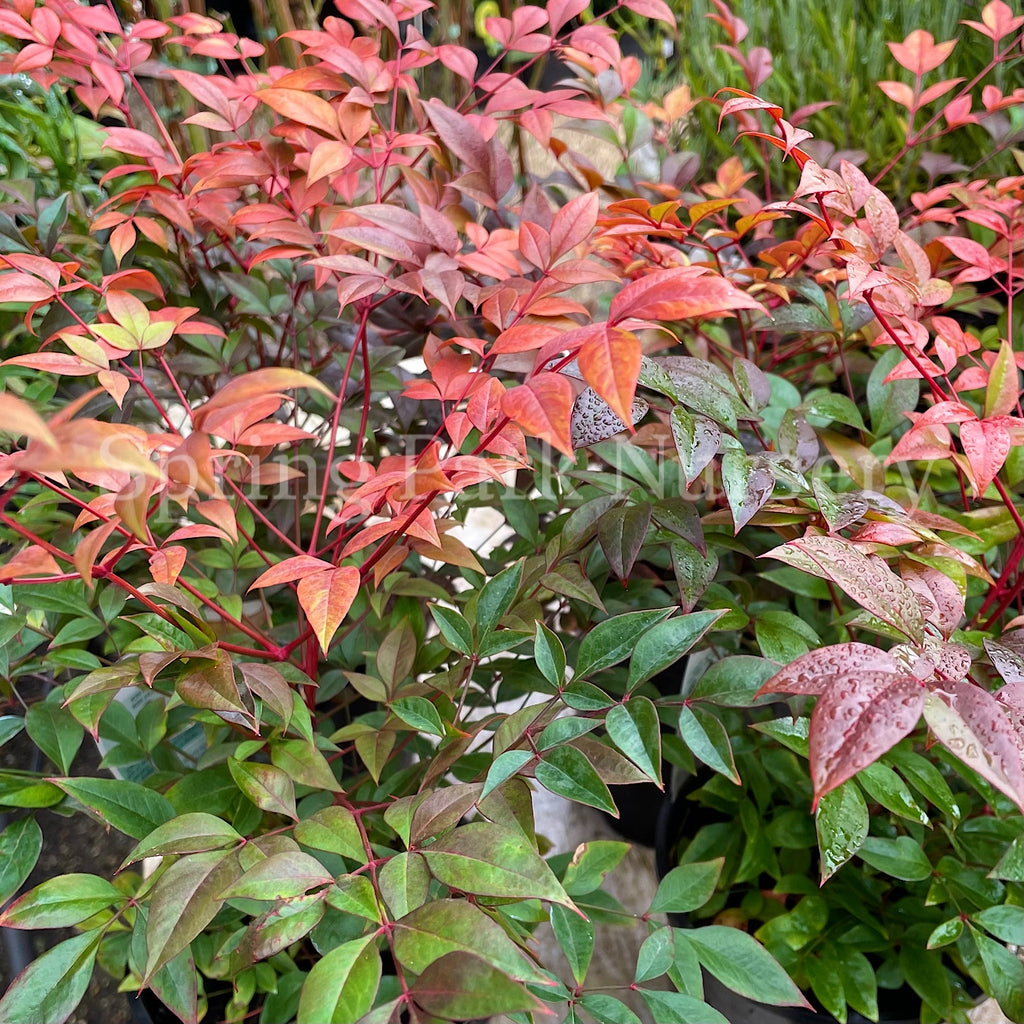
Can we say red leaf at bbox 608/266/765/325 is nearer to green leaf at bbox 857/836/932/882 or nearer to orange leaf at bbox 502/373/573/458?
orange leaf at bbox 502/373/573/458

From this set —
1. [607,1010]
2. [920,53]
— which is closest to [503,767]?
[607,1010]

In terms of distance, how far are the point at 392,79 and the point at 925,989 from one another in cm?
78

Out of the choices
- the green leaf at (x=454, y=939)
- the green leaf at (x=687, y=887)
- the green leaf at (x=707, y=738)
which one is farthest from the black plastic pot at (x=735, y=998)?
the green leaf at (x=454, y=939)

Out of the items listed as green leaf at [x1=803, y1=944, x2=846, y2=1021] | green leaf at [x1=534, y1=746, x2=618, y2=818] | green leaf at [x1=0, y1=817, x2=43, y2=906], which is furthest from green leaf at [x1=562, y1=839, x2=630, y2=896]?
green leaf at [x1=0, y1=817, x2=43, y2=906]

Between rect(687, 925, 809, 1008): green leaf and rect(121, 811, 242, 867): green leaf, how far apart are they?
0.27 metres

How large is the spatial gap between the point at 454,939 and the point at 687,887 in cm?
25

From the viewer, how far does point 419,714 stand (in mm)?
467

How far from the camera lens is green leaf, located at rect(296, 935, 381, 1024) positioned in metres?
0.33

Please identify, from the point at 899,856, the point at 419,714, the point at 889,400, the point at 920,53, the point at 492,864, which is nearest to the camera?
the point at 492,864

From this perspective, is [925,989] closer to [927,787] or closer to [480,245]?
[927,787]

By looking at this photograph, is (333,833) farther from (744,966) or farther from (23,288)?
(23,288)

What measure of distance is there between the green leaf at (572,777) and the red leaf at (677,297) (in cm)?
22

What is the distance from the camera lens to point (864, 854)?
0.58 m

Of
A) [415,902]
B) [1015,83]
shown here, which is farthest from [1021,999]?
[1015,83]
